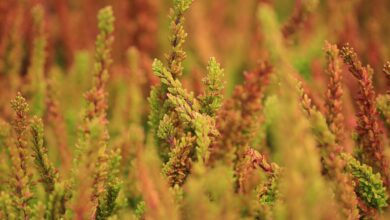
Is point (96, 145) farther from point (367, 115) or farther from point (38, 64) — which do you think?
point (38, 64)

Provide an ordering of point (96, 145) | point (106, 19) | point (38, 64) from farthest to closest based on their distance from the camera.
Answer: point (38, 64) < point (106, 19) < point (96, 145)

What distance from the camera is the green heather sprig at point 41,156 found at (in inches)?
18.2

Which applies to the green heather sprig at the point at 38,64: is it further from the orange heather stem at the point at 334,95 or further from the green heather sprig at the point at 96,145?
the orange heather stem at the point at 334,95

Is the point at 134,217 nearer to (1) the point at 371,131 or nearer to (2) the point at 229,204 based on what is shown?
(2) the point at 229,204

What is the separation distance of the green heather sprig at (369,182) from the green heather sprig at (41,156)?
0.93 feet

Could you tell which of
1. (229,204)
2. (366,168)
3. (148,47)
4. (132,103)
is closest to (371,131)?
(366,168)

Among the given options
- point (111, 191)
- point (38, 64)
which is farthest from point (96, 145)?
A: point (38, 64)

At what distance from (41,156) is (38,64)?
0.33m

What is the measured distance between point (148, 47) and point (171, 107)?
54cm

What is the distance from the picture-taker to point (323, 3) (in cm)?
128

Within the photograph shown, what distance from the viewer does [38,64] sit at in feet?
2.55

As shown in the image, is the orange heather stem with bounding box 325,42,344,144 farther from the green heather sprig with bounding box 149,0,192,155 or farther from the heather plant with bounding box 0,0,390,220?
the green heather sprig with bounding box 149,0,192,155

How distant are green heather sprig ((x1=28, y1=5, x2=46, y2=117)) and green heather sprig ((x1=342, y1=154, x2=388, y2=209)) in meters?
0.47

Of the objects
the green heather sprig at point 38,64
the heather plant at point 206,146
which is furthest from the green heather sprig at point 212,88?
the green heather sprig at point 38,64
